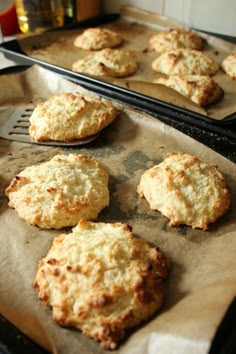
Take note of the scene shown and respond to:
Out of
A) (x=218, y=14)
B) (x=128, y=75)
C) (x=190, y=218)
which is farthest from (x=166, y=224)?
(x=218, y=14)

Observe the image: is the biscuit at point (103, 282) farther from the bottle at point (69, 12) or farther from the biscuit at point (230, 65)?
the bottle at point (69, 12)

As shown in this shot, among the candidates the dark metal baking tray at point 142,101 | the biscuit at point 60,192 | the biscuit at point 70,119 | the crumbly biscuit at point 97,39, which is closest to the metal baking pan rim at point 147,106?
the dark metal baking tray at point 142,101

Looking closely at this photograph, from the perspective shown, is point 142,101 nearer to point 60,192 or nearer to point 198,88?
point 198,88

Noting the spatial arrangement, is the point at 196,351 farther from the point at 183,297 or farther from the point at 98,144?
the point at 98,144

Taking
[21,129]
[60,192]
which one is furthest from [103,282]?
[21,129]

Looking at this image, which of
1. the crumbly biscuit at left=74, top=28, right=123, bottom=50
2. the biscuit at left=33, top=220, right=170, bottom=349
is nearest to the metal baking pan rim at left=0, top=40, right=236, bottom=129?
the crumbly biscuit at left=74, top=28, right=123, bottom=50

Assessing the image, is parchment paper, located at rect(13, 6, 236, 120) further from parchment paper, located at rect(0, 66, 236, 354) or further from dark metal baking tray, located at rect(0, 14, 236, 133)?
parchment paper, located at rect(0, 66, 236, 354)
